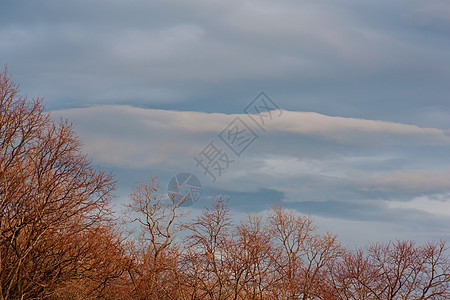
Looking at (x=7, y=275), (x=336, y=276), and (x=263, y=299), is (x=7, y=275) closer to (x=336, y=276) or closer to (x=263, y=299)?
(x=263, y=299)

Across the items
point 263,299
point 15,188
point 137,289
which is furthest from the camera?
point 137,289

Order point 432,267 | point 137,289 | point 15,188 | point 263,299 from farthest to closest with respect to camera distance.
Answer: point 432,267, point 137,289, point 263,299, point 15,188

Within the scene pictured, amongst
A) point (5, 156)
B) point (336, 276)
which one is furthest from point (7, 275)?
point (336, 276)

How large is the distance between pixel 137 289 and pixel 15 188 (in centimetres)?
1092

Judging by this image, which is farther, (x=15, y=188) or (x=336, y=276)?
(x=336, y=276)

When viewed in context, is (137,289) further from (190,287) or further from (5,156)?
(5,156)

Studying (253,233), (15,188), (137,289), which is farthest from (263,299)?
(15,188)

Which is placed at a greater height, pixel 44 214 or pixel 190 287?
pixel 44 214

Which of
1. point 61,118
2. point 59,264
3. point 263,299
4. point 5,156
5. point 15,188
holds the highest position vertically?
point 61,118

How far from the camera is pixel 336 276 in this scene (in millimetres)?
42094

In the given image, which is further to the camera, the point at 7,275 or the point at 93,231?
the point at 93,231

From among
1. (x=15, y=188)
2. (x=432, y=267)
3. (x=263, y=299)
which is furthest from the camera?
(x=432, y=267)

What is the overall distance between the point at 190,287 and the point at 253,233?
171 inches

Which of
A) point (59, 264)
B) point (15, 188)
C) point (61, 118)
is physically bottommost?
point (59, 264)
